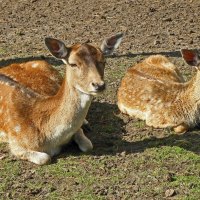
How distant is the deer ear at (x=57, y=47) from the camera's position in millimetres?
6898

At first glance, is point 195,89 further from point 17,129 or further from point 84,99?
point 17,129

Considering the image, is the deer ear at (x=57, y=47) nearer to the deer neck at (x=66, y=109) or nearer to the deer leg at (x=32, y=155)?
the deer neck at (x=66, y=109)

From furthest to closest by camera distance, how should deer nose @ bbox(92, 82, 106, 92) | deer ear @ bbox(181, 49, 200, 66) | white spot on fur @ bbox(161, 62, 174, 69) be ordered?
white spot on fur @ bbox(161, 62, 174, 69), deer ear @ bbox(181, 49, 200, 66), deer nose @ bbox(92, 82, 106, 92)

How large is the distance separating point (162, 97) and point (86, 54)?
1876mm

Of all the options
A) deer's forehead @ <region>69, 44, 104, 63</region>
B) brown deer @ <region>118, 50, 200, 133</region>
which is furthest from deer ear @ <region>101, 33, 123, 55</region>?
brown deer @ <region>118, 50, 200, 133</region>

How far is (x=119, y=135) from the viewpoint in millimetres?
7910

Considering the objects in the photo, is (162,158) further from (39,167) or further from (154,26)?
(154,26)

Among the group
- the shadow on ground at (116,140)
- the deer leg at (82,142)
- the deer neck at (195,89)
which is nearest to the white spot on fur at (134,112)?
the shadow on ground at (116,140)

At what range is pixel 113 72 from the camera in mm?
10055

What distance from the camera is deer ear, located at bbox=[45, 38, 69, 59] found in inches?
272

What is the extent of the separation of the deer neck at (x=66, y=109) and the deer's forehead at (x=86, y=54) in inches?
7.3

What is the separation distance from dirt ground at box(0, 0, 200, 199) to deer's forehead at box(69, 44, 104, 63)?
111cm

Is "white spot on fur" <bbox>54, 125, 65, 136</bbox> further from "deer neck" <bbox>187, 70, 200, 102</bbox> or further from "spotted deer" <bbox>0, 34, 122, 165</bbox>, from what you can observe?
"deer neck" <bbox>187, 70, 200, 102</bbox>

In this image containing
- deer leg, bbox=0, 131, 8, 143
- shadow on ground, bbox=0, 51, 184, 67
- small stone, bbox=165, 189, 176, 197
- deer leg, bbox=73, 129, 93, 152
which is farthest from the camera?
shadow on ground, bbox=0, 51, 184, 67
